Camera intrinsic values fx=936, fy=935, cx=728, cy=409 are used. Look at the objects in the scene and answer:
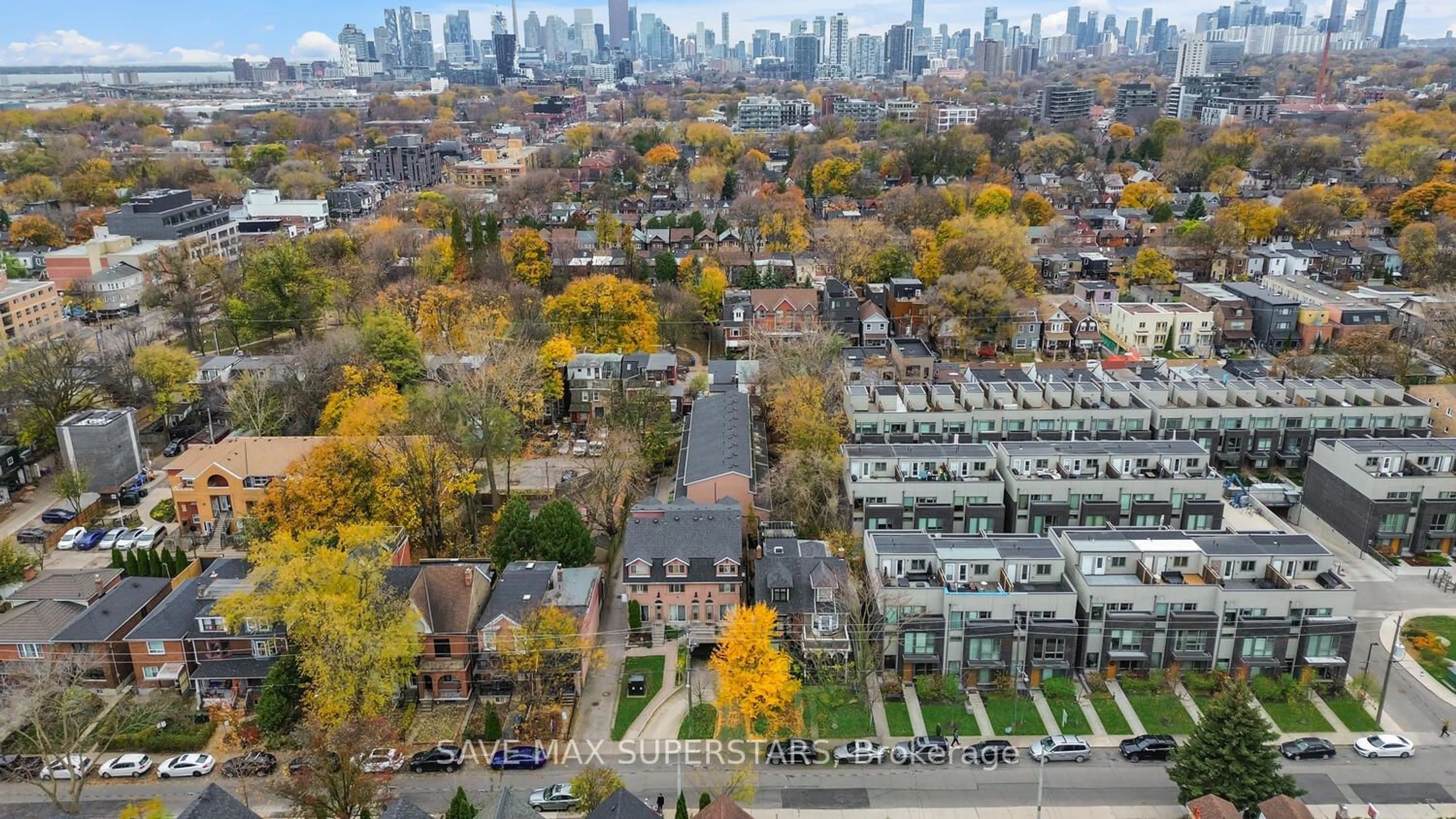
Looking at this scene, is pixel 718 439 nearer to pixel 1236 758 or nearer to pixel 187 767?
pixel 187 767

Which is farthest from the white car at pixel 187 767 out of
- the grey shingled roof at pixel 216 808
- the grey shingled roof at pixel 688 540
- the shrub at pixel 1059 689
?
the shrub at pixel 1059 689

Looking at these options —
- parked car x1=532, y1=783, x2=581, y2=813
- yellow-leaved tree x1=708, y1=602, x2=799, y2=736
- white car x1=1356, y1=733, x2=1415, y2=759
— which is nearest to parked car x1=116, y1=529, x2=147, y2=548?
parked car x1=532, y1=783, x2=581, y2=813

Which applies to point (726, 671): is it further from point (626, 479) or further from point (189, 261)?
point (189, 261)

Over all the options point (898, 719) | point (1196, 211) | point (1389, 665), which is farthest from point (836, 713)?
point (1196, 211)

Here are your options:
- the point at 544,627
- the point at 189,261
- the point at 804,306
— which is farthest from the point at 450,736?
the point at 189,261

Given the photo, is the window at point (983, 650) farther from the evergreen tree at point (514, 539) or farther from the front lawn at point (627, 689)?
the evergreen tree at point (514, 539)

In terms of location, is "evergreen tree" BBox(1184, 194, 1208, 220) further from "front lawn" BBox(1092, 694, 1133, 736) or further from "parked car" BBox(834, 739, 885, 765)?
"parked car" BBox(834, 739, 885, 765)
